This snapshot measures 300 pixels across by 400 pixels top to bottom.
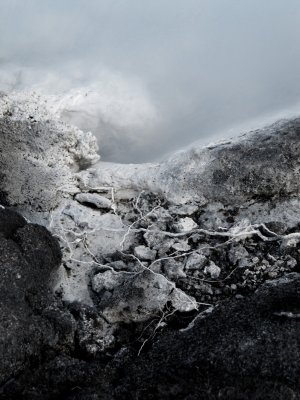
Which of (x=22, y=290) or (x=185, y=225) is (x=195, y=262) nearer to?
(x=185, y=225)

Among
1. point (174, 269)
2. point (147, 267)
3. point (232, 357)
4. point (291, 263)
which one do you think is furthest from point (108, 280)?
point (291, 263)

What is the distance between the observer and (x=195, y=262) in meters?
2.45

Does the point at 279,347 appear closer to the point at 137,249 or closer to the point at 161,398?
the point at 161,398

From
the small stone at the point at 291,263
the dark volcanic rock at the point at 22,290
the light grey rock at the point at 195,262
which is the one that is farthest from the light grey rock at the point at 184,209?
the dark volcanic rock at the point at 22,290

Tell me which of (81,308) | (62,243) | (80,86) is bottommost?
(81,308)

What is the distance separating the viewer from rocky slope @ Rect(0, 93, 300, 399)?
191cm

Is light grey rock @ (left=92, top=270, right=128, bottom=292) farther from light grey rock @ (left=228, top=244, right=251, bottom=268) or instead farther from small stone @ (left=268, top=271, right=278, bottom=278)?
small stone @ (left=268, top=271, right=278, bottom=278)

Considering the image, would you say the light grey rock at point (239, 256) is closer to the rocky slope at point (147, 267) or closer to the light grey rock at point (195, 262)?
the rocky slope at point (147, 267)

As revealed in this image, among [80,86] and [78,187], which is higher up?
[80,86]

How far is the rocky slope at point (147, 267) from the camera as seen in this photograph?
1.91 meters

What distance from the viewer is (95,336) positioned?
224 centimetres

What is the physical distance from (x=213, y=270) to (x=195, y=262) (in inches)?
3.6

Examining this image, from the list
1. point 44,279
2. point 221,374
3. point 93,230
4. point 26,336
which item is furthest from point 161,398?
point 93,230

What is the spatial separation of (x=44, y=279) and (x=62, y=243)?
0.33m
